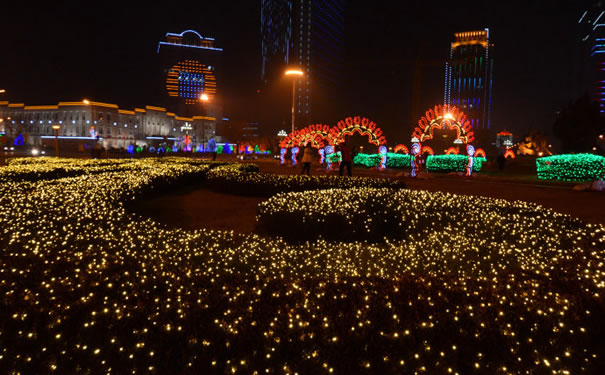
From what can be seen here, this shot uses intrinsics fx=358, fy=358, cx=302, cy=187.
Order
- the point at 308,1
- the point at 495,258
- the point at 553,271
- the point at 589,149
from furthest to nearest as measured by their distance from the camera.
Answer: the point at 308,1, the point at 589,149, the point at 495,258, the point at 553,271

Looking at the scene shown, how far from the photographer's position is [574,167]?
55.0ft

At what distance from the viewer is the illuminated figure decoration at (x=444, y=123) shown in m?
23.9

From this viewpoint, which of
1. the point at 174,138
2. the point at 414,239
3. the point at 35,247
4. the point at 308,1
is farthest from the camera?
the point at 174,138

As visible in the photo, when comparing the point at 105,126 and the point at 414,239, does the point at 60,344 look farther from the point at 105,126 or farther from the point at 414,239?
the point at 105,126

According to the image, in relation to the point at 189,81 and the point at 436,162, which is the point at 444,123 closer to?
the point at 436,162

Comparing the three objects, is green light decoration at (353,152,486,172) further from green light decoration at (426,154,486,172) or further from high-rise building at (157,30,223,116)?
high-rise building at (157,30,223,116)

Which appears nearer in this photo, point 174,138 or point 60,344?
point 60,344

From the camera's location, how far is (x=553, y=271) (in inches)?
137

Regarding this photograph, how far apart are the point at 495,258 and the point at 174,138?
351ft

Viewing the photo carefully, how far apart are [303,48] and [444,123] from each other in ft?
168

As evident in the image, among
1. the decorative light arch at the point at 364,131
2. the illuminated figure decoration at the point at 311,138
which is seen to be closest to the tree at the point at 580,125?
the decorative light arch at the point at 364,131

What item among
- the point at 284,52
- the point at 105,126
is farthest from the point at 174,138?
the point at 284,52

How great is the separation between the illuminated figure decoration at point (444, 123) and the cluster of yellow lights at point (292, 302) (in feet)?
68.3

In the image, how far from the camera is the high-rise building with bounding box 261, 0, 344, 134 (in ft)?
229
